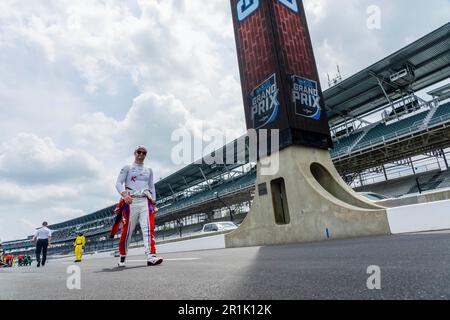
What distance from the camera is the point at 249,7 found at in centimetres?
1409

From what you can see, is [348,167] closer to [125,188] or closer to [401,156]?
[401,156]

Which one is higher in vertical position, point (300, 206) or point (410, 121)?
point (410, 121)

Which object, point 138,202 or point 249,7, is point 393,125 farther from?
point 138,202

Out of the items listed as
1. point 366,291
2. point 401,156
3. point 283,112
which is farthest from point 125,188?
point 401,156

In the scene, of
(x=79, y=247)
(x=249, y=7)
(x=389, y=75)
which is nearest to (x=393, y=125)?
(x=389, y=75)

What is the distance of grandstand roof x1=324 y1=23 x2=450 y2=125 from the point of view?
21.7 meters

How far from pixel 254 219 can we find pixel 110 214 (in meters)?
60.7

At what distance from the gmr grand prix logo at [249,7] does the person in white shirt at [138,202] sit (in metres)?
12.0

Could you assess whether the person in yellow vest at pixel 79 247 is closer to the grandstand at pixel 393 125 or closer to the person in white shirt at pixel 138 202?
the person in white shirt at pixel 138 202

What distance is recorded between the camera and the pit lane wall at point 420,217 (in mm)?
6887

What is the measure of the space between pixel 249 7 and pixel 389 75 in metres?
17.4

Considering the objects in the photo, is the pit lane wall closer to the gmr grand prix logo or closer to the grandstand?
the gmr grand prix logo

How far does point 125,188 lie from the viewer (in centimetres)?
461

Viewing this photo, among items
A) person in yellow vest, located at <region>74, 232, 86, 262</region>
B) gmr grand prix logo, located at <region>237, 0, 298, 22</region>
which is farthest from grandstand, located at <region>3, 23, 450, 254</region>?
person in yellow vest, located at <region>74, 232, 86, 262</region>
